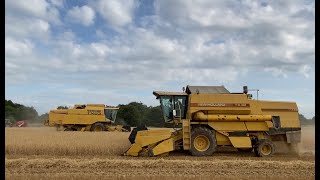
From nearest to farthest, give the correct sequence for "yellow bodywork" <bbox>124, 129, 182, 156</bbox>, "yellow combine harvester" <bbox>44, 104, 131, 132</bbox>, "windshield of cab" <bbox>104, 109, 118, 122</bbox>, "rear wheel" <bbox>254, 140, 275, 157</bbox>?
"yellow bodywork" <bbox>124, 129, 182, 156</bbox>
"rear wheel" <bbox>254, 140, 275, 157</bbox>
"yellow combine harvester" <bbox>44, 104, 131, 132</bbox>
"windshield of cab" <bbox>104, 109, 118, 122</bbox>

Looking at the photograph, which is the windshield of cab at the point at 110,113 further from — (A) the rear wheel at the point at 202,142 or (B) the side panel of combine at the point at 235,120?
(A) the rear wheel at the point at 202,142

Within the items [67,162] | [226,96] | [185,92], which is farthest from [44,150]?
[226,96]

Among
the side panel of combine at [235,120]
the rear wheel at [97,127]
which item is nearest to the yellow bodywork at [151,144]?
→ the side panel of combine at [235,120]

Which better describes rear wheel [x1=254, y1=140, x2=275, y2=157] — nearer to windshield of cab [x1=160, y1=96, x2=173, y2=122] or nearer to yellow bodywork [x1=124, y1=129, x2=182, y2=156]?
yellow bodywork [x1=124, y1=129, x2=182, y2=156]

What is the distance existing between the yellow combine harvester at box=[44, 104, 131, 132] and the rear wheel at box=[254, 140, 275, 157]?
1658 cm

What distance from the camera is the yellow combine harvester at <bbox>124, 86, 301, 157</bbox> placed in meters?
13.5

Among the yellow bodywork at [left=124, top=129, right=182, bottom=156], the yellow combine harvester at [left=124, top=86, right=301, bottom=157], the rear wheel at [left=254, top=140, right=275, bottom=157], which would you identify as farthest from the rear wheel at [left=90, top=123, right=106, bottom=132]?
the rear wheel at [left=254, top=140, right=275, bottom=157]

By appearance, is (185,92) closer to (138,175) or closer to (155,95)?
(155,95)

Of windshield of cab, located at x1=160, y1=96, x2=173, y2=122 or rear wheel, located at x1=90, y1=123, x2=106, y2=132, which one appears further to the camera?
rear wheel, located at x1=90, y1=123, x2=106, y2=132

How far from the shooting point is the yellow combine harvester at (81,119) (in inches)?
1123

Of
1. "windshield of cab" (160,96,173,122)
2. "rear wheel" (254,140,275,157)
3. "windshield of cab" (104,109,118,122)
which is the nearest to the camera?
"rear wheel" (254,140,275,157)

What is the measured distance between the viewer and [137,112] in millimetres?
43906

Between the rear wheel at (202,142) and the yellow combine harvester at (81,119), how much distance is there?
1597cm
